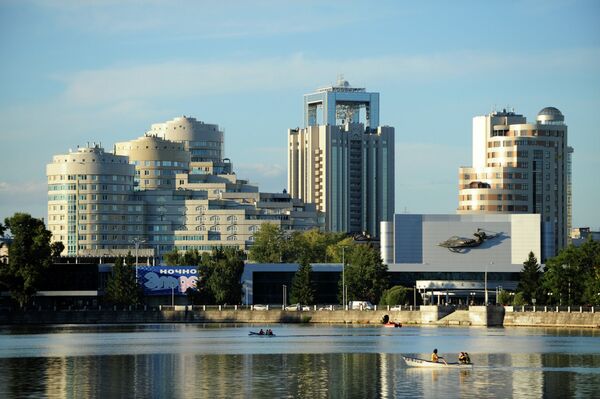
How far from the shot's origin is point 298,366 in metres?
126

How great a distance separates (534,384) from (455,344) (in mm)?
46221

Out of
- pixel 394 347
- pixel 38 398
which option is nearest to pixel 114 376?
pixel 38 398

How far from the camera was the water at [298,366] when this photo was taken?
105 metres

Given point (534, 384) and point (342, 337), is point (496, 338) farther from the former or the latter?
point (534, 384)

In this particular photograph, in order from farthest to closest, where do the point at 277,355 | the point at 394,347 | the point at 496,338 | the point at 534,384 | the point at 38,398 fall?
1. the point at 496,338
2. the point at 394,347
3. the point at 277,355
4. the point at 534,384
5. the point at 38,398

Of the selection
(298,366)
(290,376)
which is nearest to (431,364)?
(298,366)

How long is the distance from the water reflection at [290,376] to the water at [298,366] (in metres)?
0.08

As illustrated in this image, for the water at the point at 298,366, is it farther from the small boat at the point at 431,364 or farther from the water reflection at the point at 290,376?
the small boat at the point at 431,364

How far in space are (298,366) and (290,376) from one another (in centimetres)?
1027

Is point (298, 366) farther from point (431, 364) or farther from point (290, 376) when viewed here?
point (431, 364)

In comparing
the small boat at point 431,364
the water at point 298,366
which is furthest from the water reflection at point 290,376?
the small boat at point 431,364

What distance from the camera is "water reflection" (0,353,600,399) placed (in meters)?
104

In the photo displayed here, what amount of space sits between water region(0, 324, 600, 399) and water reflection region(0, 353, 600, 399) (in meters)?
0.08

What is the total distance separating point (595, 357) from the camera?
133250 millimetres
